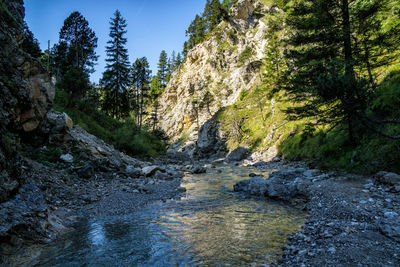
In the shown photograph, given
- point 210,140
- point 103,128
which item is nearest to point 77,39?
point 103,128

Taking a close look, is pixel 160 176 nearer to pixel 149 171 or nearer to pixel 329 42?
pixel 149 171

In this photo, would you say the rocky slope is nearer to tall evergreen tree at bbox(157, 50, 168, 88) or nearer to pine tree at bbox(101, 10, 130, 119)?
pine tree at bbox(101, 10, 130, 119)

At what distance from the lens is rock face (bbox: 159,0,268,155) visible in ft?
187

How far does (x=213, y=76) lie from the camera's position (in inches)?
2598

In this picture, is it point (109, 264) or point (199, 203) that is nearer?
point (109, 264)

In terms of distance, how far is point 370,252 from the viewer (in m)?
3.40

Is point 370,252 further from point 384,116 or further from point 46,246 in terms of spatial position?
point 384,116

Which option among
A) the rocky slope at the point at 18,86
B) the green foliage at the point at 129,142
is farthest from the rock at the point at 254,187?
the green foliage at the point at 129,142

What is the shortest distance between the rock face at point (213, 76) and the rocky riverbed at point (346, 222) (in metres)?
42.2

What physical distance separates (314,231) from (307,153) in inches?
624

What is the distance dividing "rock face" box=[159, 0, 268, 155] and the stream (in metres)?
43.0

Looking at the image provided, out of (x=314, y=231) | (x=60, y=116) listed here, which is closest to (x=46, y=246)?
(x=314, y=231)

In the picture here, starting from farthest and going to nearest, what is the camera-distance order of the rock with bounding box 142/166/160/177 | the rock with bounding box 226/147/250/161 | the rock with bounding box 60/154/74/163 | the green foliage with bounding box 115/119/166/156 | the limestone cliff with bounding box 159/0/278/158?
1. the limestone cliff with bounding box 159/0/278/158
2. the rock with bounding box 226/147/250/161
3. the green foliage with bounding box 115/119/166/156
4. the rock with bounding box 142/166/160/177
5. the rock with bounding box 60/154/74/163

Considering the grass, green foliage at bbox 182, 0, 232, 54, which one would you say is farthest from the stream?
green foliage at bbox 182, 0, 232, 54
